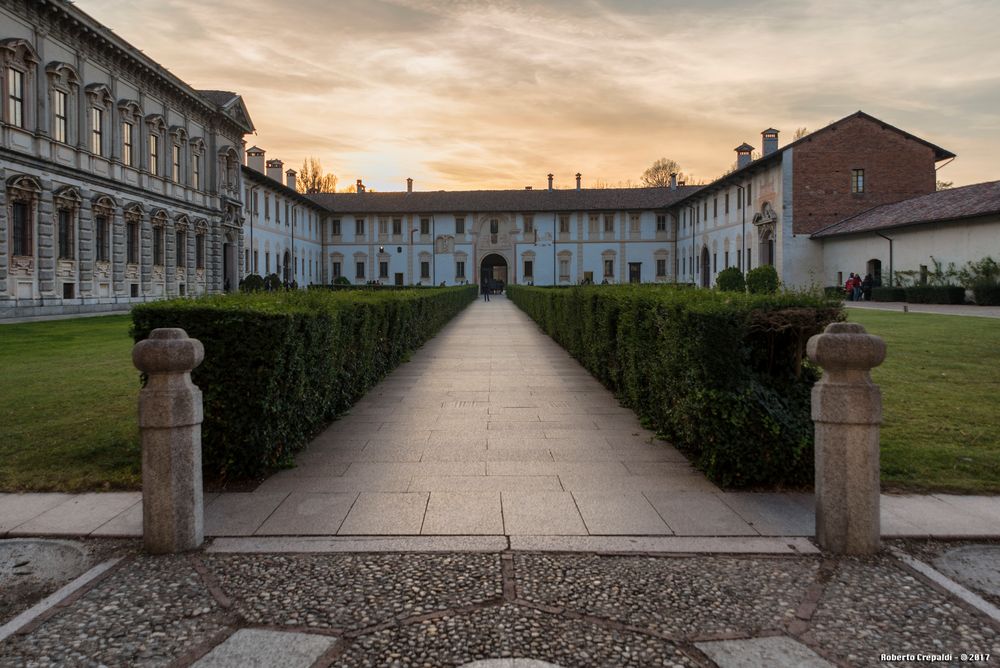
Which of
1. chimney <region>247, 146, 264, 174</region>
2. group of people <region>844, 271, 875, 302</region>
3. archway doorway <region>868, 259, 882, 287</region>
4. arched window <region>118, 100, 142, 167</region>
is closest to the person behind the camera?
arched window <region>118, 100, 142, 167</region>

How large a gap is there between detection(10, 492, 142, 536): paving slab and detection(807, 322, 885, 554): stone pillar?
172 inches

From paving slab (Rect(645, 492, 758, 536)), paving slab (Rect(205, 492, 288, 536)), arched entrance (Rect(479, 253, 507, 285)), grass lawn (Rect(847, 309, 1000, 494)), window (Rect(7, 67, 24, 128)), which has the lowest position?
paving slab (Rect(645, 492, 758, 536))

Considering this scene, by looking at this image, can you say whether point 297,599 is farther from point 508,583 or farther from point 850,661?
A: point 850,661

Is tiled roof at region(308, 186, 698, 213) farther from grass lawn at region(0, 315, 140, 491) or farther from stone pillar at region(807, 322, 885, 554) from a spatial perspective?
stone pillar at region(807, 322, 885, 554)

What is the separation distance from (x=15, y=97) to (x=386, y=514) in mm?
26539

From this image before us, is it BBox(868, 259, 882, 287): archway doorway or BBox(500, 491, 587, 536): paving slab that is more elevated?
BBox(868, 259, 882, 287): archway doorway

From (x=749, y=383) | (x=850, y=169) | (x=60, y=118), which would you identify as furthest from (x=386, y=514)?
(x=850, y=169)

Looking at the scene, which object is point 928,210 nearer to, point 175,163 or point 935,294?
point 935,294

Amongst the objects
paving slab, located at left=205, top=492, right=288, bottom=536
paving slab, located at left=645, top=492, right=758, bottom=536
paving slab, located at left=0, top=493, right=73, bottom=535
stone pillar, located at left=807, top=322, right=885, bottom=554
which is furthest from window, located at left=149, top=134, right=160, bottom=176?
stone pillar, located at left=807, top=322, right=885, bottom=554

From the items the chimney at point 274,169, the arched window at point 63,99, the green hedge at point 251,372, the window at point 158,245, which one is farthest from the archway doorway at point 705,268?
the green hedge at point 251,372

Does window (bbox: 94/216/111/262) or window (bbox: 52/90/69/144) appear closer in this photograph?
window (bbox: 52/90/69/144)

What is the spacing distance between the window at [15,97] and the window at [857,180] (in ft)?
136

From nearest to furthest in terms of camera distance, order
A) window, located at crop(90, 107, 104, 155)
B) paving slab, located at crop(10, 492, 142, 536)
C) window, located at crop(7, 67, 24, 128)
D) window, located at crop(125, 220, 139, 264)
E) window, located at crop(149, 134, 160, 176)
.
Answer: paving slab, located at crop(10, 492, 142, 536) → window, located at crop(7, 67, 24, 128) → window, located at crop(90, 107, 104, 155) → window, located at crop(125, 220, 139, 264) → window, located at crop(149, 134, 160, 176)

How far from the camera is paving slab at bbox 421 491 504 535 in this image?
428 cm
